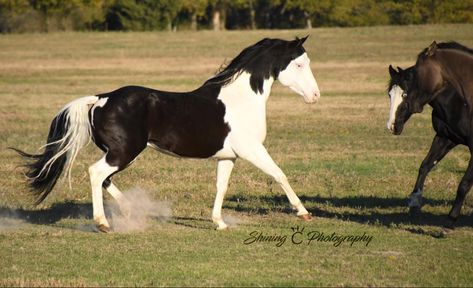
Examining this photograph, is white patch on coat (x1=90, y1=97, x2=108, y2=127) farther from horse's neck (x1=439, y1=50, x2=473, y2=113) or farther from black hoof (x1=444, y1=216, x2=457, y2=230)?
black hoof (x1=444, y1=216, x2=457, y2=230)

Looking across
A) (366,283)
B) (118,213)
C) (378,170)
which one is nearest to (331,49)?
(378,170)

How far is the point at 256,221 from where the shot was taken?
11742 millimetres

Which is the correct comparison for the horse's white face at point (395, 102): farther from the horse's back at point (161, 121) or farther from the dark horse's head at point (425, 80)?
the horse's back at point (161, 121)

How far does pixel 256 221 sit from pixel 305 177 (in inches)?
142

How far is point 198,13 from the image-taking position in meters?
79.4

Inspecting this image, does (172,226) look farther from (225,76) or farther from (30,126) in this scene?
(30,126)

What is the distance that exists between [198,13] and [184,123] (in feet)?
228

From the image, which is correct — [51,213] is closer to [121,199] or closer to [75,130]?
[121,199]

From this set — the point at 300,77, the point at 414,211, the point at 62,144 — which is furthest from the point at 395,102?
the point at 62,144

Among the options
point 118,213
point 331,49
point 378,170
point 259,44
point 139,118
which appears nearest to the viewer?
point 139,118

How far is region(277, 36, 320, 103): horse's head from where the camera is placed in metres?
11.3

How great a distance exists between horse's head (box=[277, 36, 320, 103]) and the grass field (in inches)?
66.3

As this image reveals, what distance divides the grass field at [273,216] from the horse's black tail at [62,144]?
0.64 metres

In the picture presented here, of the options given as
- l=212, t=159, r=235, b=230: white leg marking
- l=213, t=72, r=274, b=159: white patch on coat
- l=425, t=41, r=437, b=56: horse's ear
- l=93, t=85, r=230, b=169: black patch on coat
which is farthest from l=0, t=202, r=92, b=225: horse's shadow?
l=425, t=41, r=437, b=56: horse's ear
